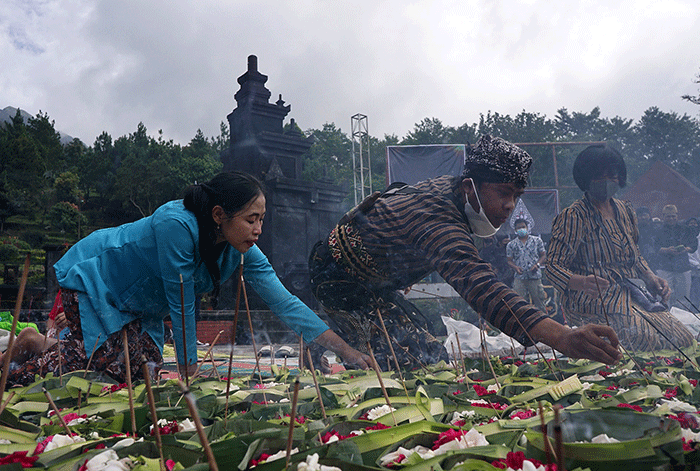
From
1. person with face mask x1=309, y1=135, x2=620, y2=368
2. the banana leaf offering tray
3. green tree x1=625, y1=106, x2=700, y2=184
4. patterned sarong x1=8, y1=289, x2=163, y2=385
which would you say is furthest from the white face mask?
green tree x1=625, y1=106, x2=700, y2=184

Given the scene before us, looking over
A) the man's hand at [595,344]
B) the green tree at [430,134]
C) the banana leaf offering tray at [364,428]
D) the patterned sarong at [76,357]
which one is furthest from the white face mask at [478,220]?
the green tree at [430,134]

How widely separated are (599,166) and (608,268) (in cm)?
76

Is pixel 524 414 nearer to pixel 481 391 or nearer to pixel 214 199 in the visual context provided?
pixel 481 391

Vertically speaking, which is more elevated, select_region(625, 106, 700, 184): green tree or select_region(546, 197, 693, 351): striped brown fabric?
select_region(625, 106, 700, 184): green tree

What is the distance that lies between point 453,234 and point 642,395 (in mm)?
984

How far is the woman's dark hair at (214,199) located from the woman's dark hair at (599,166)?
2.80 meters

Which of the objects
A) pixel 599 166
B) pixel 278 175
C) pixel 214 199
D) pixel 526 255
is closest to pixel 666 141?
pixel 278 175

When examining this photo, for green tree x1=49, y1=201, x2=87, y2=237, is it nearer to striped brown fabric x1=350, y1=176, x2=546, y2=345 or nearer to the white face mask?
striped brown fabric x1=350, y1=176, x2=546, y2=345

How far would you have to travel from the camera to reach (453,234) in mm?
2287

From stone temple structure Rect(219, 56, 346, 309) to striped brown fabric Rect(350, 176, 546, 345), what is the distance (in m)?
8.15

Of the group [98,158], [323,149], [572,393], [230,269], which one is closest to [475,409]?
[572,393]

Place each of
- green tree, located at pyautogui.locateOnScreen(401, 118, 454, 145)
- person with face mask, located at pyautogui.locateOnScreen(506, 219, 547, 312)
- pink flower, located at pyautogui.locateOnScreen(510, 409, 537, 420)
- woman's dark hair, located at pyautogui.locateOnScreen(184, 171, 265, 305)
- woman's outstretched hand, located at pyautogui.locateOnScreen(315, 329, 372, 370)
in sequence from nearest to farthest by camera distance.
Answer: pink flower, located at pyautogui.locateOnScreen(510, 409, 537, 420)
woman's dark hair, located at pyautogui.locateOnScreen(184, 171, 265, 305)
woman's outstretched hand, located at pyautogui.locateOnScreen(315, 329, 372, 370)
person with face mask, located at pyautogui.locateOnScreen(506, 219, 547, 312)
green tree, located at pyautogui.locateOnScreen(401, 118, 454, 145)

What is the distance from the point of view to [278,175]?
11836 mm

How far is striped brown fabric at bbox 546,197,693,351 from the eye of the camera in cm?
372
